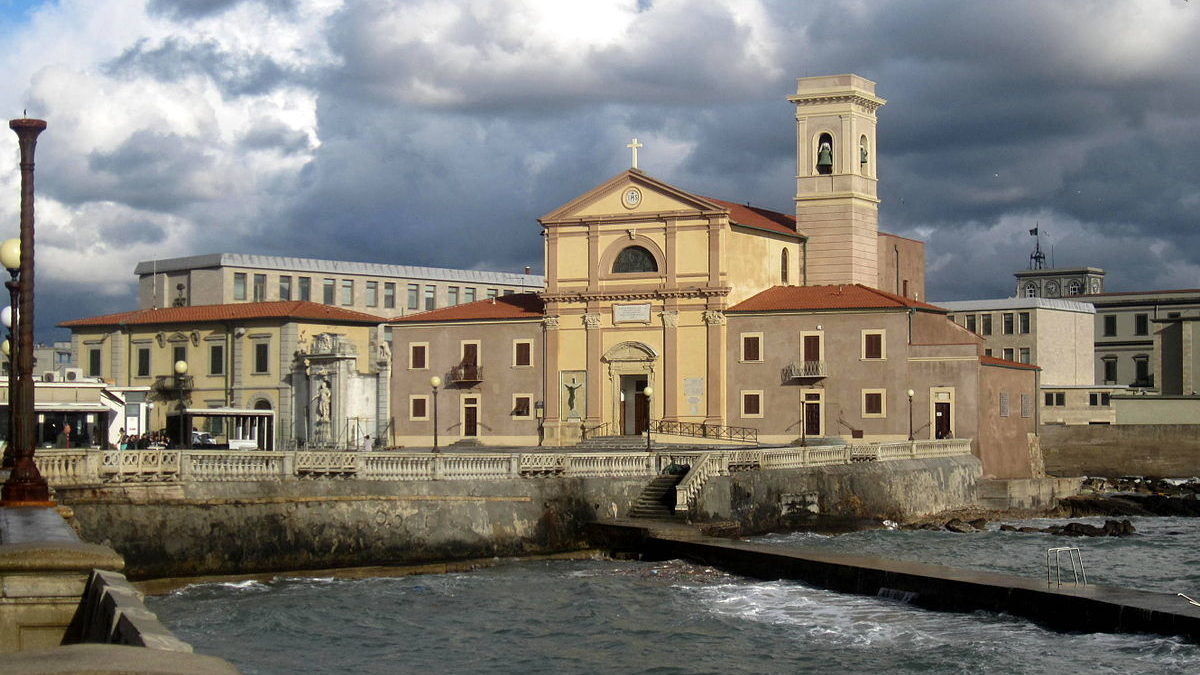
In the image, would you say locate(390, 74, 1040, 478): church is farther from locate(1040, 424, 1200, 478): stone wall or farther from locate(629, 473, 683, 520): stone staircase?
locate(629, 473, 683, 520): stone staircase

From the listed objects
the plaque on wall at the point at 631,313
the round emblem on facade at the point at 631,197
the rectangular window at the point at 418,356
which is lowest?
the rectangular window at the point at 418,356

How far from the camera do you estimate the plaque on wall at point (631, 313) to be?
202 feet

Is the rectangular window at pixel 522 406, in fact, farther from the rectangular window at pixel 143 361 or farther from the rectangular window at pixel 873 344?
the rectangular window at pixel 143 361

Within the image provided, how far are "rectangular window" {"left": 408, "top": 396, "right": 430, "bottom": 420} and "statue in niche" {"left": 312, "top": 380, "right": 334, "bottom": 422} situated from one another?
4466 mm

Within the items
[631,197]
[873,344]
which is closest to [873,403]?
[873,344]

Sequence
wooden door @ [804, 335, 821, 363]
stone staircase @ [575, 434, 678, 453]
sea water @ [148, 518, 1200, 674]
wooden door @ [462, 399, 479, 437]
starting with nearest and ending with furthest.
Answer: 1. sea water @ [148, 518, 1200, 674]
2. stone staircase @ [575, 434, 678, 453]
3. wooden door @ [804, 335, 821, 363]
4. wooden door @ [462, 399, 479, 437]

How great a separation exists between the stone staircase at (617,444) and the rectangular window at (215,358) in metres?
19.9

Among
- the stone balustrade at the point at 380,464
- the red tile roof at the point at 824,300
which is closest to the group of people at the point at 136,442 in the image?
the stone balustrade at the point at 380,464

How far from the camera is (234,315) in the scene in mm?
69938

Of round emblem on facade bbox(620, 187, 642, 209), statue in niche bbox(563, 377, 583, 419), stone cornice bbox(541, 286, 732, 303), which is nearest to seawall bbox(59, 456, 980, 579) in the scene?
stone cornice bbox(541, 286, 732, 303)

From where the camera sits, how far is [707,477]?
137 ft

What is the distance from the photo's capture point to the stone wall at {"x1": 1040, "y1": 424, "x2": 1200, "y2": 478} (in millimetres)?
72500

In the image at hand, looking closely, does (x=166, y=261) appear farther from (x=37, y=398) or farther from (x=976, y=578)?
(x=976, y=578)

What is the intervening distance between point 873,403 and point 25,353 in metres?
43.5
